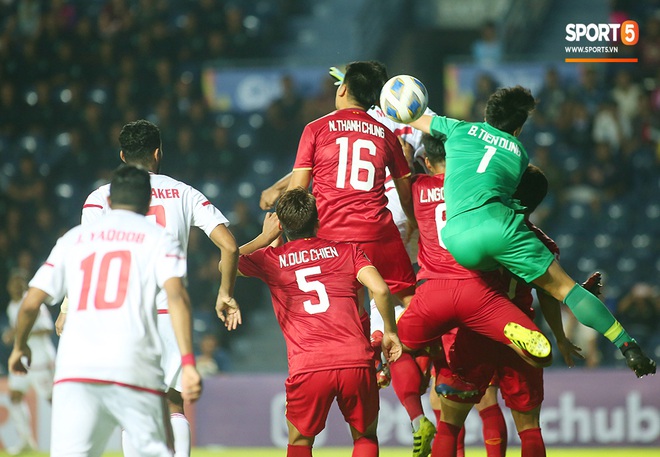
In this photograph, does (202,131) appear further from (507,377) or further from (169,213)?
(507,377)

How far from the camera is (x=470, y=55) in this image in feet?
60.1

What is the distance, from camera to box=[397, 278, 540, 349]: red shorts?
245 inches

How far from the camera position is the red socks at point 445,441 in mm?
6531

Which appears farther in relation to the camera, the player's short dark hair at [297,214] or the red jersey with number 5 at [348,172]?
the red jersey with number 5 at [348,172]

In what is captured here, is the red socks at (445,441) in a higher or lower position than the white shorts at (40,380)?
lower

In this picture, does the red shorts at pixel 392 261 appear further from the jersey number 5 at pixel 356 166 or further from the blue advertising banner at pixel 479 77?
the blue advertising banner at pixel 479 77

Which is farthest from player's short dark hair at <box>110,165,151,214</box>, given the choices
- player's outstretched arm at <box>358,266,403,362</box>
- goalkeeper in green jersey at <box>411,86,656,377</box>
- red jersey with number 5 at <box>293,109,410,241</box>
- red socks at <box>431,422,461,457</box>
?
red socks at <box>431,422,461,457</box>

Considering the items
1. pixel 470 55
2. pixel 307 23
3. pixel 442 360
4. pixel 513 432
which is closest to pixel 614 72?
pixel 470 55

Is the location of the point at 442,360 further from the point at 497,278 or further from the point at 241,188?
the point at 241,188

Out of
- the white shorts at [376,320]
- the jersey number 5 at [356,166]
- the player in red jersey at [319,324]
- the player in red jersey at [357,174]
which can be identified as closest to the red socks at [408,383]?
the white shorts at [376,320]

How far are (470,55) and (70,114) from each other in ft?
23.7

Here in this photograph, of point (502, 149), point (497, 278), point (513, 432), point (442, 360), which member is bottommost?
point (513, 432)

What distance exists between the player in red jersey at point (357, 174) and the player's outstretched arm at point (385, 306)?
866 mm

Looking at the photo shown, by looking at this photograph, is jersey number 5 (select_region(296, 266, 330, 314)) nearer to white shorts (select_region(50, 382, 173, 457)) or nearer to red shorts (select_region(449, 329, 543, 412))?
red shorts (select_region(449, 329, 543, 412))
